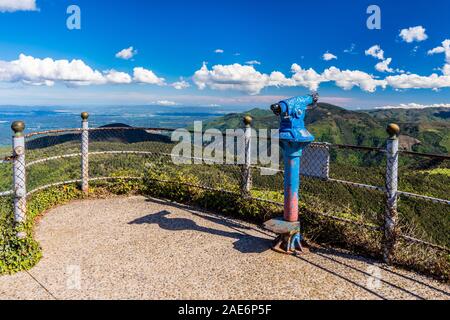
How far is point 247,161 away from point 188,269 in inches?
85.1

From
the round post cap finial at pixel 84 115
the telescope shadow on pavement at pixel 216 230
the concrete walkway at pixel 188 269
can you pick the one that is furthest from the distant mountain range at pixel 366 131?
the concrete walkway at pixel 188 269

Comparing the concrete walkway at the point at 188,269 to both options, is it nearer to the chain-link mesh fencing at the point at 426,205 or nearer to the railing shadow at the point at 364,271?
the railing shadow at the point at 364,271

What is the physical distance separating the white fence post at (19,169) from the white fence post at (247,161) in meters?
2.93

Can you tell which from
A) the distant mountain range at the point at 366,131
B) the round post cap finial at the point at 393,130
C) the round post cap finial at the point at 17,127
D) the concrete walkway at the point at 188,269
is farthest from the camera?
the distant mountain range at the point at 366,131

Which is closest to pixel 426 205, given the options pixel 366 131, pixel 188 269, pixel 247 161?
pixel 247 161

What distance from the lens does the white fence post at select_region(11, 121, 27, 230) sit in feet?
14.5

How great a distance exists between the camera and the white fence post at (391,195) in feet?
13.0

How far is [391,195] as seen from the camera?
13.4 feet

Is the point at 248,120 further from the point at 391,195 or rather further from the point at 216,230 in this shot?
the point at 391,195

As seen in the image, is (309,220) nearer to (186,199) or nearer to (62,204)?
(186,199)

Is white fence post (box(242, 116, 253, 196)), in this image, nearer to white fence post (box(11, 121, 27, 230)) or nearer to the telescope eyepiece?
the telescope eyepiece

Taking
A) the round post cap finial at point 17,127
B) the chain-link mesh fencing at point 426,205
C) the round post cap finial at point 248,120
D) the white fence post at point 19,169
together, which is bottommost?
the chain-link mesh fencing at point 426,205

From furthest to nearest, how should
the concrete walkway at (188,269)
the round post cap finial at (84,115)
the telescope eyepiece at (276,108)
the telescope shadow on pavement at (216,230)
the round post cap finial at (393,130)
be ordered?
the round post cap finial at (84,115) < the telescope shadow on pavement at (216,230) < the telescope eyepiece at (276,108) < the round post cap finial at (393,130) < the concrete walkway at (188,269)
